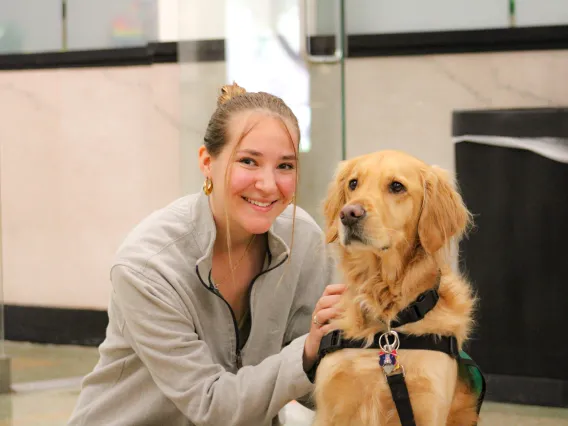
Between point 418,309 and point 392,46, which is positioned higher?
point 392,46

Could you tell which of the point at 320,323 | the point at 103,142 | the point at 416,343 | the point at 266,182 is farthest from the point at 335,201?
the point at 103,142

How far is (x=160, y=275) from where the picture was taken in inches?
64.9

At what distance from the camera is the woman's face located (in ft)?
5.32

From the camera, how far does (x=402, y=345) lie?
140cm

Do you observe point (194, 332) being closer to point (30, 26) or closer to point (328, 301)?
point (328, 301)

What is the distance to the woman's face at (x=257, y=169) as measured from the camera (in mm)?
1623

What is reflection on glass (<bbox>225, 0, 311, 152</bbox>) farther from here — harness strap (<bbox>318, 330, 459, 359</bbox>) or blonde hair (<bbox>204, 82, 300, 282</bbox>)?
harness strap (<bbox>318, 330, 459, 359</bbox>)

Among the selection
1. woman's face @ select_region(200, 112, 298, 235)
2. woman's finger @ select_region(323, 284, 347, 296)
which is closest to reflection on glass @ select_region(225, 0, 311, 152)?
woman's face @ select_region(200, 112, 298, 235)

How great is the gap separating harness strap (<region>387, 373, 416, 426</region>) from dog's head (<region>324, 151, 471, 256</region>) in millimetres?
241

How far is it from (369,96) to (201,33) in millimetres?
818

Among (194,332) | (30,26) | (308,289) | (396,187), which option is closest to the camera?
(396,187)

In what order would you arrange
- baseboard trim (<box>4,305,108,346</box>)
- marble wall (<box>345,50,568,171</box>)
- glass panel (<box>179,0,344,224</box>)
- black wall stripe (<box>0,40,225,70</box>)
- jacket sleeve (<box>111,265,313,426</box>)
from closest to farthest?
jacket sleeve (<box>111,265,313,426</box>), glass panel (<box>179,0,344,224</box>), marble wall (<box>345,50,568,171</box>), black wall stripe (<box>0,40,225,70</box>), baseboard trim (<box>4,305,108,346</box>)

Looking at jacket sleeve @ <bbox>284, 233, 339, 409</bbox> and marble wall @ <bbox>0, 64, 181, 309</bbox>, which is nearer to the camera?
jacket sleeve @ <bbox>284, 233, 339, 409</bbox>

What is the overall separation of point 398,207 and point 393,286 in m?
0.15
